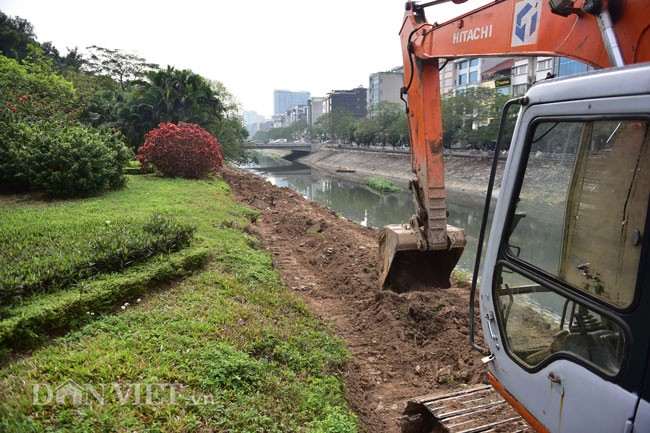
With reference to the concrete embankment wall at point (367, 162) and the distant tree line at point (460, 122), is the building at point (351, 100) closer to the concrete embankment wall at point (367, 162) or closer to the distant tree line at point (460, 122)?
the concrete embankment wall at point (367, 162)

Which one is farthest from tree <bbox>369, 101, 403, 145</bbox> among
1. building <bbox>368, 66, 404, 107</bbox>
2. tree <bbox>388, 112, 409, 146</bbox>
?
building <bbox>368, 66, 404, 107</bbox>

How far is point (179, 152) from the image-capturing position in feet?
49.7

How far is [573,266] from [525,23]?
7.28 ft

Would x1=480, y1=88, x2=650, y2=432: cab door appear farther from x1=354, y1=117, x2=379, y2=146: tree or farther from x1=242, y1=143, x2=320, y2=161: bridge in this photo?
x1=242, y1=143, x2=320, y2=161: bridge

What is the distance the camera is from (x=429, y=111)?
549cm

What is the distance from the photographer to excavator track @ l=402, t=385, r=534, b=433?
257cm

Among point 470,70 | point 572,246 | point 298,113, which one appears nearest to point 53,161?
point 572,246

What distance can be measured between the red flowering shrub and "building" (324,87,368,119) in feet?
272

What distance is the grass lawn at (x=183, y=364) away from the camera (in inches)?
107

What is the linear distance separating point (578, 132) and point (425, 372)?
3.49m

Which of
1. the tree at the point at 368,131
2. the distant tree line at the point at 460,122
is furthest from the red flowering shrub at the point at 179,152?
the tree at the point at 368,131

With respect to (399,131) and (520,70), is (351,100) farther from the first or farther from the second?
(520,70)

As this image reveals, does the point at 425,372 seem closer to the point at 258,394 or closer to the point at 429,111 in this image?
the point at 258,394

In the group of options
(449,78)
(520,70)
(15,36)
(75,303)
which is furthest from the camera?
(449,78)
